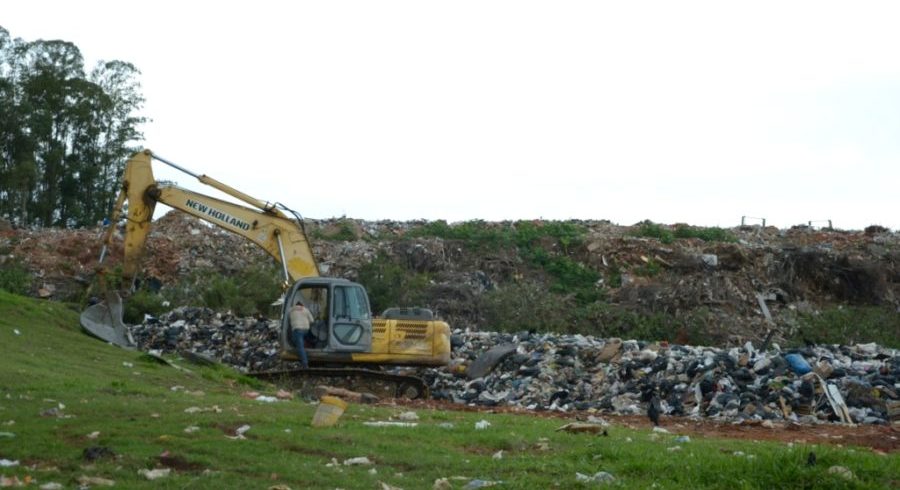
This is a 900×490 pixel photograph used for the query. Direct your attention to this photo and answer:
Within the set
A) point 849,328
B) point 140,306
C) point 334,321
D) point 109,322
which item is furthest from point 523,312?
point 334,321

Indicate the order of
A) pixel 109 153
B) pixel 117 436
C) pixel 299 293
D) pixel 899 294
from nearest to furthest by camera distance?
pixel 117 436 → pixel 299 293 → pixel 899 294 → pixel 109 153

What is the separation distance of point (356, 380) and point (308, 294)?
64.7 inches

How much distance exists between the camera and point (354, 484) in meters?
9.24

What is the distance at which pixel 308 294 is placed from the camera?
20531mm

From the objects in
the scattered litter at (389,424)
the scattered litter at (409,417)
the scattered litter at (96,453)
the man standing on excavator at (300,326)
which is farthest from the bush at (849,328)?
the scattered litter at (96,453)

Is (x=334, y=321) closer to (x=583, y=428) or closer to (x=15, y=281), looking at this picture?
(x=583, y=428)

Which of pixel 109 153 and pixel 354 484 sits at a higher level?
pixel 109 153

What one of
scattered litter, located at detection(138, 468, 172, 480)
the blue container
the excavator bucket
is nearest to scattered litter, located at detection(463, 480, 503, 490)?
scattered litter, located at detection(138, 468, 172, 480)

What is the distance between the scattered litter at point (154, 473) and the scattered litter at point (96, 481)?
293mm

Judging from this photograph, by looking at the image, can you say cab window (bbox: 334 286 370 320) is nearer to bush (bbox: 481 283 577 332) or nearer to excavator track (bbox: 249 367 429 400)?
excavator track (bbox: 249 367 429 400)

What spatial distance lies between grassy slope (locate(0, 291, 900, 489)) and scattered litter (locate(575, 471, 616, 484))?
83 millimetres

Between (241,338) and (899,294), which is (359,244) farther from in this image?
(899,294)

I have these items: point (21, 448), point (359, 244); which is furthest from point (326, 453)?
point (359, 244)

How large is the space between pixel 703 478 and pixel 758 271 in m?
27.5
